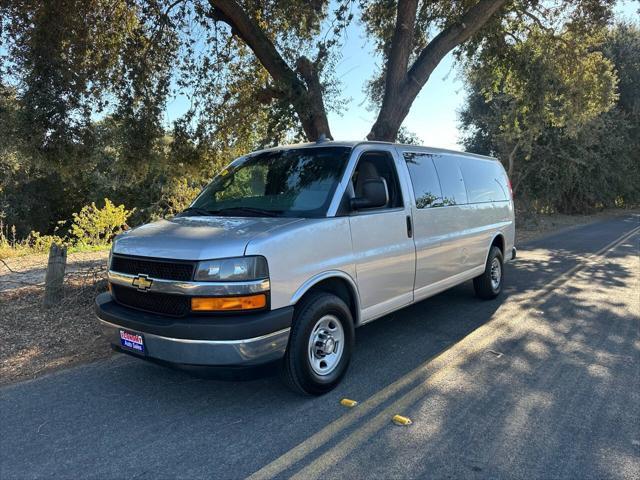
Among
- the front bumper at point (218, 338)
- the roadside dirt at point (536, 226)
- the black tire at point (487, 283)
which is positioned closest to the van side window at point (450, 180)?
the black tire at point (487, 283)

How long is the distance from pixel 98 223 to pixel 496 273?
10.2 meters

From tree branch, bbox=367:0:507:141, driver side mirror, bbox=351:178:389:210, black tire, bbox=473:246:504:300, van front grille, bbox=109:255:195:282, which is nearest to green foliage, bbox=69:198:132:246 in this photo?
tree branch, bbox=367:0:507:141

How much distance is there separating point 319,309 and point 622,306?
18.4ft

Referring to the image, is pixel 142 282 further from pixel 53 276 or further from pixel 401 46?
pixel 401 46

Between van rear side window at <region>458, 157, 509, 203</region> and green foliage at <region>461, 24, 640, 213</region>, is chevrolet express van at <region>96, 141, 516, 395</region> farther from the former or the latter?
green foliage at <region>461, 24, 640, 213</region>

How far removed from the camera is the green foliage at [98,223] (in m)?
12.6

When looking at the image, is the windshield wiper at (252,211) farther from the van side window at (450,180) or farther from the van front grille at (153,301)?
the van side window at (450,180)

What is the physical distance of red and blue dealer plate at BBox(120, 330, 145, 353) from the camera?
374 centimetres

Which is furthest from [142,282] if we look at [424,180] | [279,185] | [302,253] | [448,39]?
[448,39]

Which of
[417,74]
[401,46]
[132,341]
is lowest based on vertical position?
[132,341]

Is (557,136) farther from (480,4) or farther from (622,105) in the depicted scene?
(480,4)

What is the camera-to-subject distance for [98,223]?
12.7 metres

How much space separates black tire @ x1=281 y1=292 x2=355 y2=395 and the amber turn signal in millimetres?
455

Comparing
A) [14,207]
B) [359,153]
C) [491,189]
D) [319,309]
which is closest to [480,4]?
[491,189]
